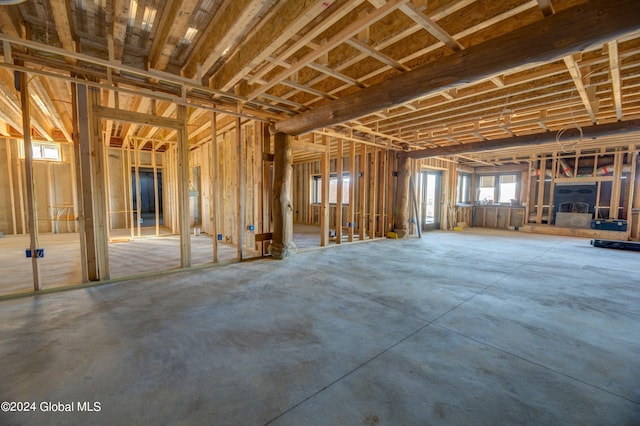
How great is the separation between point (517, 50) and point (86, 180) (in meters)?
5.33

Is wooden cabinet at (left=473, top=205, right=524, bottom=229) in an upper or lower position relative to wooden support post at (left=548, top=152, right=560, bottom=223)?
lower

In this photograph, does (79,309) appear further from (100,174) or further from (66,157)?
(66,157)

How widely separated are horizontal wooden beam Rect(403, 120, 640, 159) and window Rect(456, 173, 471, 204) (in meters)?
5.15

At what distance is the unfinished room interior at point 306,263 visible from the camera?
5.49ft

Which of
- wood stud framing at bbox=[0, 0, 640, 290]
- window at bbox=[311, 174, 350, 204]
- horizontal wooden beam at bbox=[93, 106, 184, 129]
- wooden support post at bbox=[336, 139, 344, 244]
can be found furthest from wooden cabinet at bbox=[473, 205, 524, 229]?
horizontal wooden beam at bbox=[93, 106, 184, 129]

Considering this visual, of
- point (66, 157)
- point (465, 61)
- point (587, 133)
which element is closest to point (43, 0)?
point (465, 61)

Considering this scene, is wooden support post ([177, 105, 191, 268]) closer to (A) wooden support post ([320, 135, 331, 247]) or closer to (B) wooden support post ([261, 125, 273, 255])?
(B) wooden support post ([261, 125, 273, 255])

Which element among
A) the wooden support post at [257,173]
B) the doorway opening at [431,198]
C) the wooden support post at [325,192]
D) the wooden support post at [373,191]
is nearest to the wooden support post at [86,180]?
the wooden support post at [257,173]

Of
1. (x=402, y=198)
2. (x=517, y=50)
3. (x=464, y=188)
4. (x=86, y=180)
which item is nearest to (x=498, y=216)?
(x=464, y=188)

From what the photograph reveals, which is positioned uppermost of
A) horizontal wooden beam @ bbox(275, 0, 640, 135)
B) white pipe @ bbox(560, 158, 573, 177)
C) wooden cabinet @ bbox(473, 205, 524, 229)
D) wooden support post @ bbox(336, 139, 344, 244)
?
horizontal wooden beam @ bbox(275, 0, 640, 135)

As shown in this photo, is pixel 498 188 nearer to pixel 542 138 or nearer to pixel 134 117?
pixel 542 138

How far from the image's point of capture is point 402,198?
7922 millimetres

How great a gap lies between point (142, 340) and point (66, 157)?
9761 millimetres

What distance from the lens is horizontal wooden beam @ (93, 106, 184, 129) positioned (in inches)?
145
